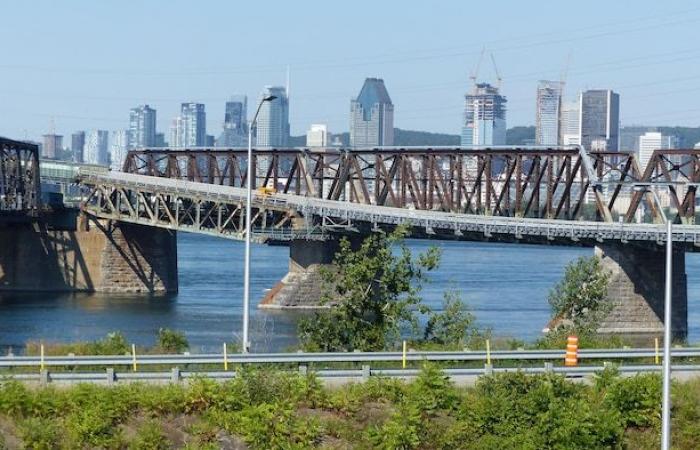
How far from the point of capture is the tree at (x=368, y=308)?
137 ft

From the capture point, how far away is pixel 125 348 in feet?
124

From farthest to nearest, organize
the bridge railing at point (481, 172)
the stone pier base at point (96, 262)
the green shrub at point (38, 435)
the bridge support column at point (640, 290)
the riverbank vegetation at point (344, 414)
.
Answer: the stone pier base at point (96, 262) → the bridge railing at point (481, 172) → the bridge support column at point (640, 290) → the riverbank vegetation at point (344, 414) → the green shrub at point (38, 435)

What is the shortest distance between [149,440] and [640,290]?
59.1m

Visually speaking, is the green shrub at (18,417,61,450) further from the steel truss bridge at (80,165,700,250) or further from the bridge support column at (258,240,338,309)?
the bridge support column at (258,240,338,309)

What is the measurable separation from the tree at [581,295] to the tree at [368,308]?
1579cm

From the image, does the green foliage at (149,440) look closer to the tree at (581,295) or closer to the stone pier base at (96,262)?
the tree at (581,295)

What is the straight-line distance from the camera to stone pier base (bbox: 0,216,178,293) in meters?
112

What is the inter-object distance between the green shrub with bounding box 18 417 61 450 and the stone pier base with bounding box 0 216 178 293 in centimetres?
8222

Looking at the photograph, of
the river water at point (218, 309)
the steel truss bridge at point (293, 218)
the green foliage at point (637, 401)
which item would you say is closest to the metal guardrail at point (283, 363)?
the green foliage at point (637, 401)


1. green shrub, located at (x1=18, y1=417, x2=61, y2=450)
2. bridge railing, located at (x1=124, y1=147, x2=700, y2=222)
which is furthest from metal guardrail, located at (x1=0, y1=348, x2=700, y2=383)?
bridge railing, located at (x1=124, y1=147, x2=700, y2=222)

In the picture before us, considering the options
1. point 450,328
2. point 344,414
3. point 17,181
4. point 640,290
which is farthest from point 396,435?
point 17,181

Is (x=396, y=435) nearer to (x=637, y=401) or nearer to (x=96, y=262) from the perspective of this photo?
(x=637, y=401)

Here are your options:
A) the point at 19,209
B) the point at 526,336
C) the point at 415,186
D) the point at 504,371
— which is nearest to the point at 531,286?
the point at 415,186

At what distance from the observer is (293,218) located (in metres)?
103
